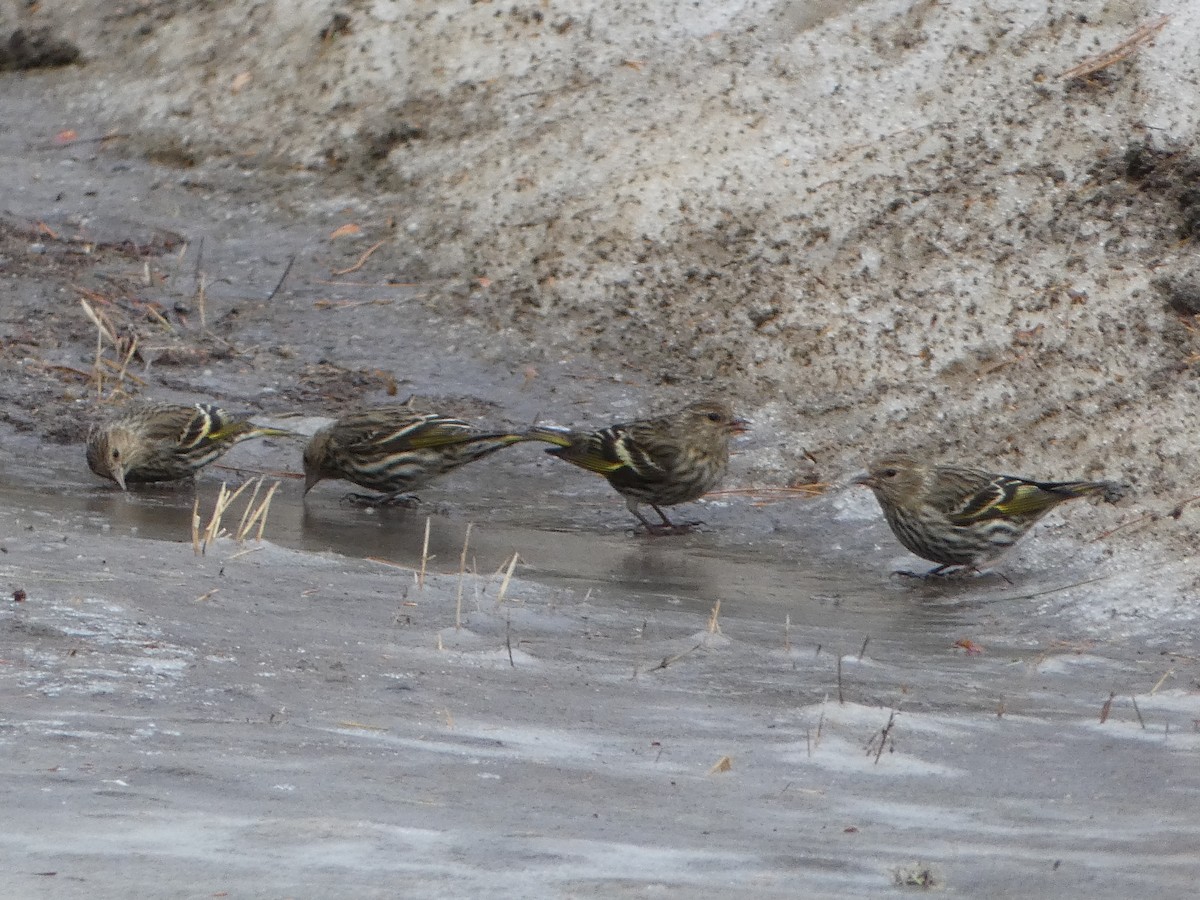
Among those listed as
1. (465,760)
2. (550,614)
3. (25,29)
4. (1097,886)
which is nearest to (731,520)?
(550,614)

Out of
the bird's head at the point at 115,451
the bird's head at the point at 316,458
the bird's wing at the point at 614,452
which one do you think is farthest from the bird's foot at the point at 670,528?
the bird's head at the point at 115,451

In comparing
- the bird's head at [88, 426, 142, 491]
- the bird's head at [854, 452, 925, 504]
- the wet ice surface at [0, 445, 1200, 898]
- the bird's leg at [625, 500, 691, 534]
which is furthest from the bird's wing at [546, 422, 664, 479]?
the bird's head at [88, 426, 142, 491]

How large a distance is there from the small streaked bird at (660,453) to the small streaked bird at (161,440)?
1649 millimetres

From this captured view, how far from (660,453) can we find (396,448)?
1381 mm

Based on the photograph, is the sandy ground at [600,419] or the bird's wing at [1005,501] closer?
the sandy ground at [600,419]

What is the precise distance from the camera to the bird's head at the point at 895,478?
7785 millimetres

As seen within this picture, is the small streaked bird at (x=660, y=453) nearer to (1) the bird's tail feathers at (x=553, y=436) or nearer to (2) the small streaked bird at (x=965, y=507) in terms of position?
(1) the bird's tail feathers at (x=553, y=436)

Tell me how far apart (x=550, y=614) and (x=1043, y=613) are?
2.03 meters

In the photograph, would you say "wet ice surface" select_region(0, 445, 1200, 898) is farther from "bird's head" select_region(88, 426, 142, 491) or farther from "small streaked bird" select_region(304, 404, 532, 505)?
"small streaked bird" select_region(304, 404, 532, 505)

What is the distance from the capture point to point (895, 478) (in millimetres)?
7902

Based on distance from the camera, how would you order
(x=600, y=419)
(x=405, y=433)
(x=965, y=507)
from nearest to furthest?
(x=965, y=507), (x=405, y=433), (x=600, y=419)

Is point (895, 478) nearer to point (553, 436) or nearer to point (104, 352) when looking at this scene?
point (553, 436)

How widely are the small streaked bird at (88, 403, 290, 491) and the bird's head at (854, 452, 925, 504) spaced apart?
332 centimetres

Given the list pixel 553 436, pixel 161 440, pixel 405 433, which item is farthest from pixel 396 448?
pixel 161 440
